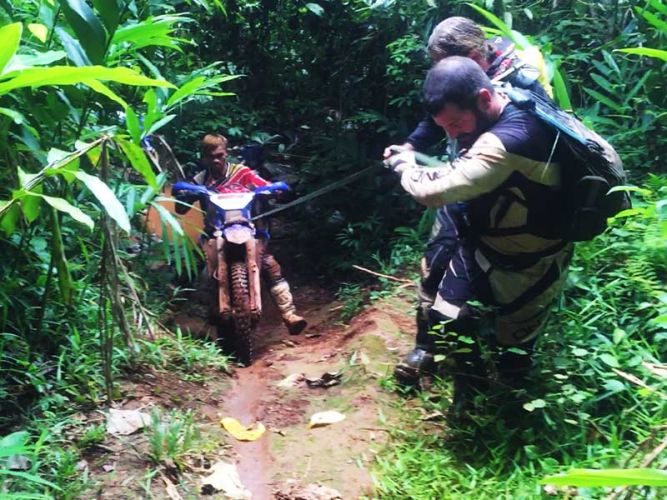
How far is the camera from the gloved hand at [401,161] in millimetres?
3096

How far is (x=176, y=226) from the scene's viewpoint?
3.22 metres

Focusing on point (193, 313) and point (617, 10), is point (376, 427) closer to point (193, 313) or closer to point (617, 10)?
point (193, 313)

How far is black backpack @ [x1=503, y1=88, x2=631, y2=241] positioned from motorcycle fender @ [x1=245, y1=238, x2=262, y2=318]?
2.62m

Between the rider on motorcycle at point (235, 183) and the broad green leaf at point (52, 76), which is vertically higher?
the broad green leaf at point (52, 76)

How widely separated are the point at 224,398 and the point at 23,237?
1413mm

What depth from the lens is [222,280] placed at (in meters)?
4.88

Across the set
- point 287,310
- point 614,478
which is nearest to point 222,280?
point 287,310

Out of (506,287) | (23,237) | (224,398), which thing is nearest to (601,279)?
(506,287)

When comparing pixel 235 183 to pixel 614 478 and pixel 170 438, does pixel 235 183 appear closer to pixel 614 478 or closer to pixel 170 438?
pixel 170 438

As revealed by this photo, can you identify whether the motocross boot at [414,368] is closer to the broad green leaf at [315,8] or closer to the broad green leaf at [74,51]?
the broad green leaf at [74,51]

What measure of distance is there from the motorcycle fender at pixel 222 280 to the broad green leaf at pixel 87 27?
240cm

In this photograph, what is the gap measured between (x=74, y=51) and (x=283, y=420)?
204cm

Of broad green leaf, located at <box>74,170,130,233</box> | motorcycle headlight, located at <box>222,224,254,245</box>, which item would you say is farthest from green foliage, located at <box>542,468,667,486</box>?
motorcycle headlight, located at <box>222,224,254,245</box>

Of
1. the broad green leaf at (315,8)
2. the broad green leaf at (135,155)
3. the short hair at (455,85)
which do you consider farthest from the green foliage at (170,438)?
the broad green leaf at (315,8)
